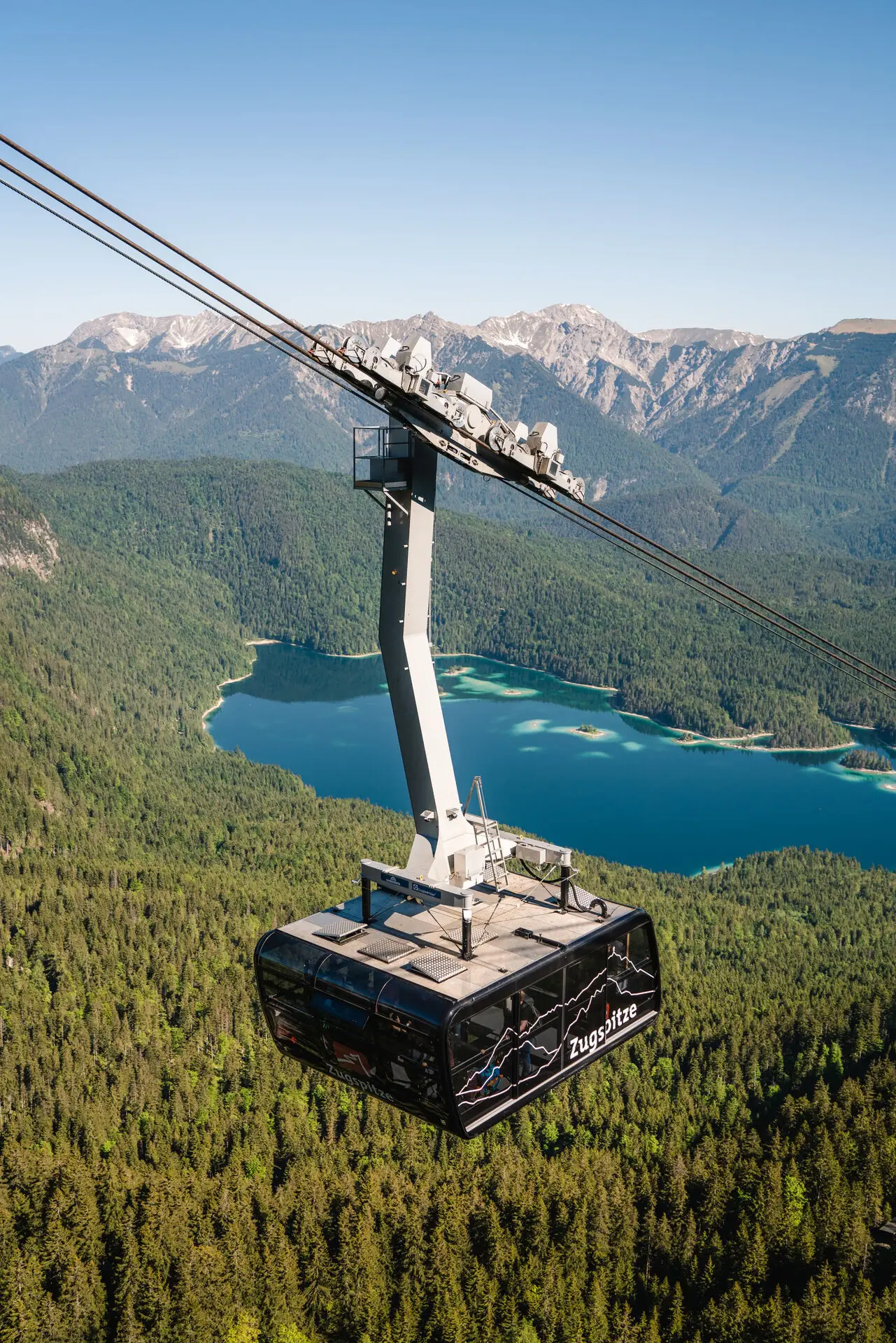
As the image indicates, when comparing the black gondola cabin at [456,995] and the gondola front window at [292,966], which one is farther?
Answer: the gondola front window at [292,966]

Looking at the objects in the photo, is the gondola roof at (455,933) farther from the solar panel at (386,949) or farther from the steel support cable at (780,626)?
the steel support cable at (780,626)

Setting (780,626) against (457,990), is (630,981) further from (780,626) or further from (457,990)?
(780,626)

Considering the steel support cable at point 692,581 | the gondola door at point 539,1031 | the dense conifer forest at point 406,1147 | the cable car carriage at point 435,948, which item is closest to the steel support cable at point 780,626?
the steel support cable at point 692,581

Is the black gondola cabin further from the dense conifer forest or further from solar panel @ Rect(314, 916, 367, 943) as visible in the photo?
the dense conifer forest

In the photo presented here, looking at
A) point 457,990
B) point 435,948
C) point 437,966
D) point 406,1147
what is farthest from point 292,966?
point 406,1147

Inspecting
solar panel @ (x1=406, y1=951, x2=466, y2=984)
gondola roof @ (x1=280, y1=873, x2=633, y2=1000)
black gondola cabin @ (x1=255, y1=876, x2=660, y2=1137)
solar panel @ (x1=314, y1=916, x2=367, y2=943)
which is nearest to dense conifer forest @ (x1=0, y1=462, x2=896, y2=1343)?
black gondola cabin @ (x1=255, y1=876, x2=660, y2=1137)

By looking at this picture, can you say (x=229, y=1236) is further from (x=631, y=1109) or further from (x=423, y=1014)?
(x=423, y=1014)
